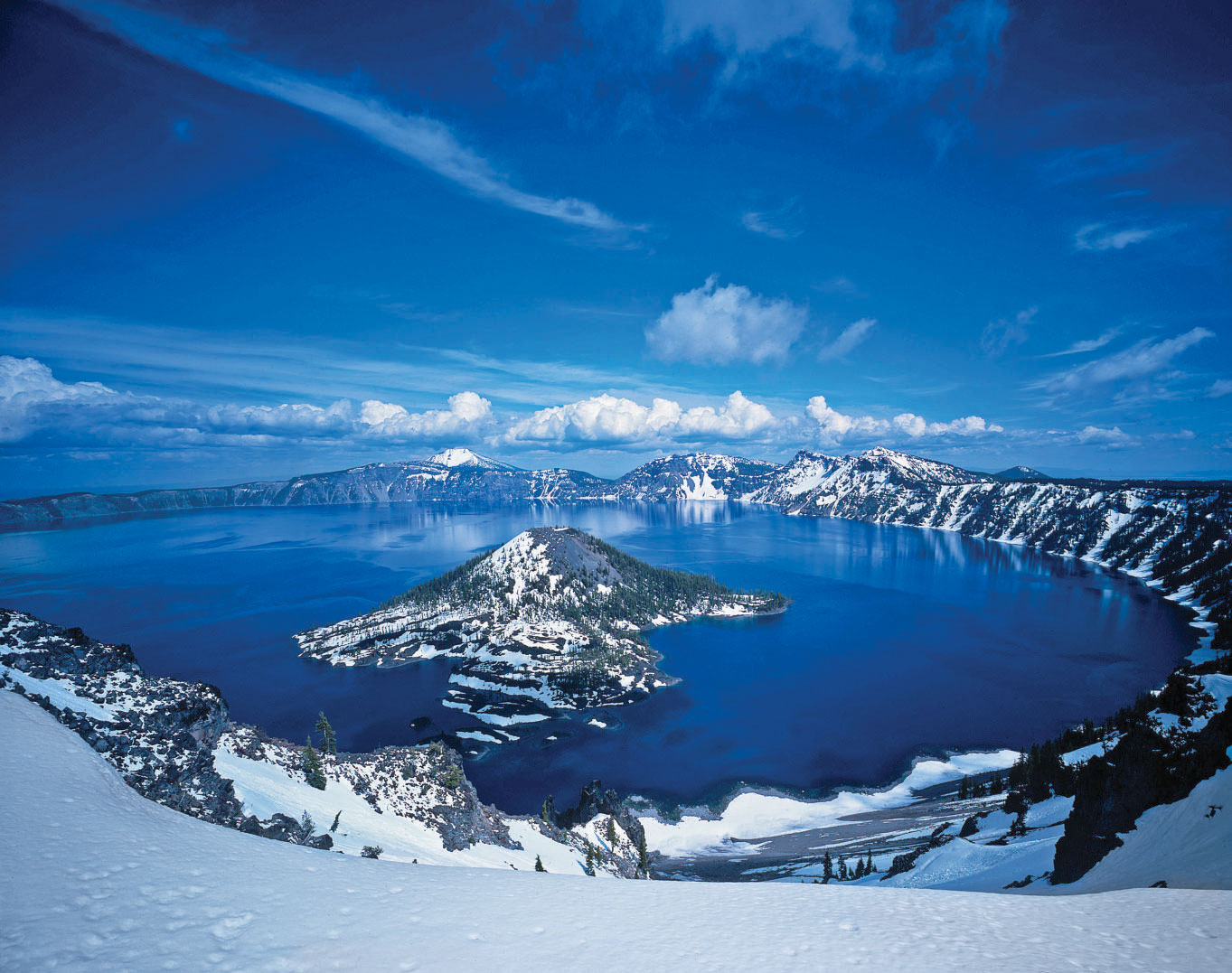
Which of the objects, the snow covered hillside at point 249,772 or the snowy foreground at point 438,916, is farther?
the snow covered hillside at point 249,772

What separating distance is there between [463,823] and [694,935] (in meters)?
32.2

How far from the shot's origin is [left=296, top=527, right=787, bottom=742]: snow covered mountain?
311ft

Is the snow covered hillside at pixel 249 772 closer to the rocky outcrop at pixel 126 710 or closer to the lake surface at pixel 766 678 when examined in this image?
the rocky outcrop at pixel 126 710

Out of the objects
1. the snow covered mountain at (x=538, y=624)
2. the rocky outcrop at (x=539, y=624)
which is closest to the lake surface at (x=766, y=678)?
the snow covered mountain at (x=538, y=624)

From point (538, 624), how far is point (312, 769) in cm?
9236

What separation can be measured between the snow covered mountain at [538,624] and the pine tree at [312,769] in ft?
187

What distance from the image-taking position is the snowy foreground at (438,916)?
540cm

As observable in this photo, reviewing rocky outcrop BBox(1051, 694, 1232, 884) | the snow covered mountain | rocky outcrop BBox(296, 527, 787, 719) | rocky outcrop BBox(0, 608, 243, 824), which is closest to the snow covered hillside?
rocky outcrop BBox(0, 608, 243, 824)

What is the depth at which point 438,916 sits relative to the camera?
6387 mm

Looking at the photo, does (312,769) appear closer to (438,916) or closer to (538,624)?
(438,916)

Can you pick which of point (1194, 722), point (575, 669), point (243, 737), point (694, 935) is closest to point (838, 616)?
point (575, 669)

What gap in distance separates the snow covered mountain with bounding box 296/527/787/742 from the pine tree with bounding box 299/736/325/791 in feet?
187

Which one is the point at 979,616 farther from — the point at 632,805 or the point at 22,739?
the point at 22,739

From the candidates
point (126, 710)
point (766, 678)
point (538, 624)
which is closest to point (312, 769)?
point (126, 710)
